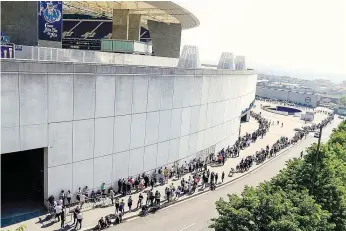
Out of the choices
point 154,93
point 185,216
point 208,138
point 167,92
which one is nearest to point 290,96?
point 208,138

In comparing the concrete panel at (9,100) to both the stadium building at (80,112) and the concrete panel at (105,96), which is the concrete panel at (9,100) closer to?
the stadium building at (80,112)

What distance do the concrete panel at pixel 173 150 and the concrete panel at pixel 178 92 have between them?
2.95m

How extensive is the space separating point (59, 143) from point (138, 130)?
622 centimetres

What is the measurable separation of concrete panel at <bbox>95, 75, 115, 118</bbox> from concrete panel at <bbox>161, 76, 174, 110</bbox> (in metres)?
4.87

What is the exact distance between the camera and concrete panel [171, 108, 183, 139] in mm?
26391

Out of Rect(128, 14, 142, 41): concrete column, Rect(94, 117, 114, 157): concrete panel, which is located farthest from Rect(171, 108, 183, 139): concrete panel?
Rect(128, 14, 142, 41): concrete column

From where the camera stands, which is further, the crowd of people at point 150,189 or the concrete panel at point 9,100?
the crowd of people at point 150,189

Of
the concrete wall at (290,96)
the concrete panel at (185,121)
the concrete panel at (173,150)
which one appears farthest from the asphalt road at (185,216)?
the concrete wall at (290,96)

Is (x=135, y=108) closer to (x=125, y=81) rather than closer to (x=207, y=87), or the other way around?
(x=125, y=81)

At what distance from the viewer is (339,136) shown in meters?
28.9

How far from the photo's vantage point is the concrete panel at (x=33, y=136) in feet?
54.1

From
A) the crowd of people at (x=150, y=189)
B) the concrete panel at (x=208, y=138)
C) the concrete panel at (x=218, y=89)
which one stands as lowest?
the crowd of people at (x=150, y=189)

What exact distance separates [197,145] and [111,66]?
530 inches

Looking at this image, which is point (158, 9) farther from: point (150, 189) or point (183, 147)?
point (150, 189)
